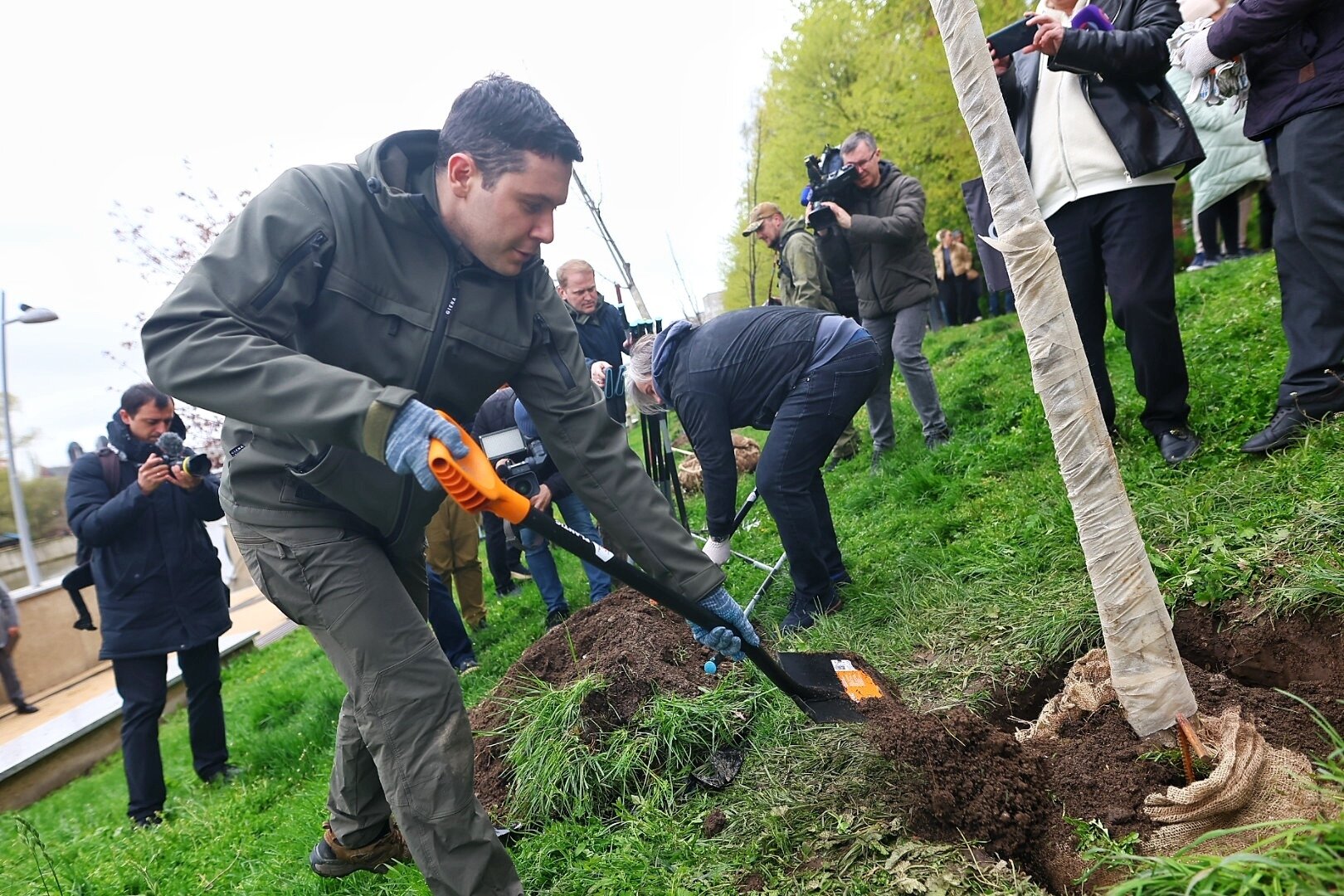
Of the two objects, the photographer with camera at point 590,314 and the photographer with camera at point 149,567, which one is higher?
the photographer with camera at point 590,314

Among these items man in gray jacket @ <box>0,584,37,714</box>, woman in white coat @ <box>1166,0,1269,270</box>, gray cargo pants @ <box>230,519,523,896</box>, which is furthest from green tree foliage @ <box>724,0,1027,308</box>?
man in gray jacket @ <box>0,584,37,714</box>

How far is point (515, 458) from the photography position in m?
3.62

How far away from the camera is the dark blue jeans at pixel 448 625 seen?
15.4 ft

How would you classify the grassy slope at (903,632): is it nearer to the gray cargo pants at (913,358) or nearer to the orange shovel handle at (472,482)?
the gray cargo pants at (913,358)

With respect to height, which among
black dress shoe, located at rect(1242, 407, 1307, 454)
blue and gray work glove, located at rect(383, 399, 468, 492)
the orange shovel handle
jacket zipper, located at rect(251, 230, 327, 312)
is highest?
jacket zipper, located at rect(251, 230, 327, 312)

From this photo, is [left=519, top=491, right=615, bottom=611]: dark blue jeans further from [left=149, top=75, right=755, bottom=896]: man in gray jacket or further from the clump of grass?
[left=149, top=75, right=755, bottom=896]: man in gray jacket

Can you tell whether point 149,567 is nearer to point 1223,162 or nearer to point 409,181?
point 409,181

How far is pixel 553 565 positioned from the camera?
16.4ft

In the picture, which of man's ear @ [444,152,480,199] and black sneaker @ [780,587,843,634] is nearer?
man's ear @ [444,152,480,199]

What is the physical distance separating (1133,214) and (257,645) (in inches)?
449

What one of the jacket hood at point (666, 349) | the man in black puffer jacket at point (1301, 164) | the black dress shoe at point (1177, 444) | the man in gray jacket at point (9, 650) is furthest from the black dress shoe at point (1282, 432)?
the man in gray jacket at point (9, 650)

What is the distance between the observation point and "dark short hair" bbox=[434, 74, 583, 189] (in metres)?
2.06

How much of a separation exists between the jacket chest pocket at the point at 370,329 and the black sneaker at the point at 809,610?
2.19m

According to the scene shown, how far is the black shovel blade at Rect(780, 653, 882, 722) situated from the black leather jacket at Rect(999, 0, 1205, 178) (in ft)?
6.93
